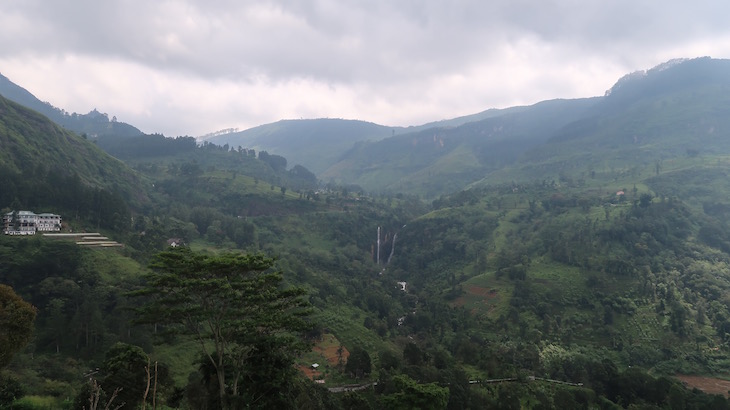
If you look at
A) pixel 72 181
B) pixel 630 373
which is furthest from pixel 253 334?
pixel 72 181

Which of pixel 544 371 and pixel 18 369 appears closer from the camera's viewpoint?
pixel 18 369

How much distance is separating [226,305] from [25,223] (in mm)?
51827

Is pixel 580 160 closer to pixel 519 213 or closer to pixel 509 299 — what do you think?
pixel 519 213

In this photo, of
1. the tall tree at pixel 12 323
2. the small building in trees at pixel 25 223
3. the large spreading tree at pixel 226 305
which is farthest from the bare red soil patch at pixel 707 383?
the small building in trees at pixel 25 223

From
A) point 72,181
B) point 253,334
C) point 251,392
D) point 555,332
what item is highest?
point 72,181

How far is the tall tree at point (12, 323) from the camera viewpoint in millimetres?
18172

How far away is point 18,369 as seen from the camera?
29.1 metres

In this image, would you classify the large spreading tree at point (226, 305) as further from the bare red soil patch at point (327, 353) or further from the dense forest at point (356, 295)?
the bare red soil patch at point (327, 353)

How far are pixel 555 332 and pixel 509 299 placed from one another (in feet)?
35.0

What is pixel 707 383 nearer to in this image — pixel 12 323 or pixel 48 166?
pixel 12 323

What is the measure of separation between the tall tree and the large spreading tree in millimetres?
5685

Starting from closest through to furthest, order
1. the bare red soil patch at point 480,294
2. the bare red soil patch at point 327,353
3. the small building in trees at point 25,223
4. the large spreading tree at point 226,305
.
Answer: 1. the large spreading tree at point 226,305
2. the bare red soil patch at point 327,353
3. the small building in trees at point 25,223
4. the bare red soil patch at point 480,294

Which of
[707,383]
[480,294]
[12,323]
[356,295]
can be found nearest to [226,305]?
[12,323]

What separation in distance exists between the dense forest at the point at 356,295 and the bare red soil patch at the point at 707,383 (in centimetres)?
40
